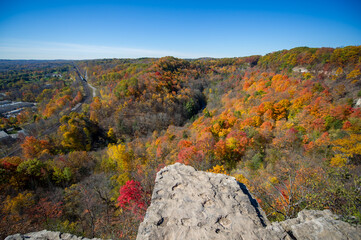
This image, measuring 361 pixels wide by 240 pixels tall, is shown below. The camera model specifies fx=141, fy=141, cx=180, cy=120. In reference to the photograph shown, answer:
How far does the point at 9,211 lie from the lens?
1473 cm

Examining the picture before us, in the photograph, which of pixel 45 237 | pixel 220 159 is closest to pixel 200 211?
pixel 45 237

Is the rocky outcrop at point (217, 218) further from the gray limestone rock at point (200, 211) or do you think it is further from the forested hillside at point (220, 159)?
the forested hillside at point (220, 159)

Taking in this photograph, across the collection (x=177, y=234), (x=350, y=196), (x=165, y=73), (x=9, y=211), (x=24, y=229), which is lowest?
(x=9, y=211)

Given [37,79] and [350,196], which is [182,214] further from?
[37,79]

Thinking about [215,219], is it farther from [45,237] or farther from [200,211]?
[45,237]

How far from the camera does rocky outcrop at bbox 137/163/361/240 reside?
13.9 feet

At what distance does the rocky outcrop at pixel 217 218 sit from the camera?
13.9ft

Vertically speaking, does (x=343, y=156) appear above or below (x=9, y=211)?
above

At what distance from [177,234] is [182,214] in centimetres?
65

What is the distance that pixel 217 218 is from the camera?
4734mm

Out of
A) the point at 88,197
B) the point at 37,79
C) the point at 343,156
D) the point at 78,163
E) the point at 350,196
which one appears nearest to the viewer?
the point at 350,196

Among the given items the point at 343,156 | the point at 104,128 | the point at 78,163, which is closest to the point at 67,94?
the point at 104,128

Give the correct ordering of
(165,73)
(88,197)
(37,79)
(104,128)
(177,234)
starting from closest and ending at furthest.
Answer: (177,234) < (88,197) < (104,128) < (165,73) < (37,79)

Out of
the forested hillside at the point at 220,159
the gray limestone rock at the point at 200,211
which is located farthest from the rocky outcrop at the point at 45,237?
the forested hillside at the point at 220,159
